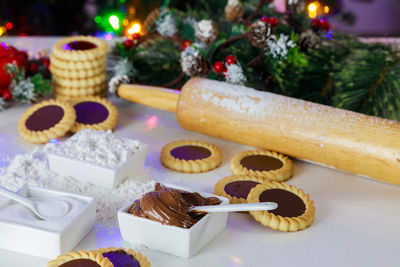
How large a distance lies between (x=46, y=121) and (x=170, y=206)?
66cm

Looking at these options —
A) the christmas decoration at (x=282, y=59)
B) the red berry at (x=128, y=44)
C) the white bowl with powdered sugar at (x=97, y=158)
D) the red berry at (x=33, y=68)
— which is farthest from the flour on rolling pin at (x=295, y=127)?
the red berry at (x=33, y=68)

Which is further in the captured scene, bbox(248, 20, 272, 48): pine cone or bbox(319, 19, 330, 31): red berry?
bbox(319, 19, 330, 31): red berry

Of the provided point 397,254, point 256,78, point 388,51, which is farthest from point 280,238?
point 388,51

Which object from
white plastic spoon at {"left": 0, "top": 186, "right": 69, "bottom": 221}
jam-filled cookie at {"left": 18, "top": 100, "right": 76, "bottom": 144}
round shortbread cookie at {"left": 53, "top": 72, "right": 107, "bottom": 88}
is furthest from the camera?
round shortbread cookie at {"left": 53, "top": 72, "right": 107, "bottom": 88}

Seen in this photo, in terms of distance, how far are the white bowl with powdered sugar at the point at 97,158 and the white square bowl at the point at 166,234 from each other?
210 millimetres

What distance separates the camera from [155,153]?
1.52m

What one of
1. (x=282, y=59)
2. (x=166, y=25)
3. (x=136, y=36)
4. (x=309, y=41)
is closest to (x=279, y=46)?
(x=282, y=59)

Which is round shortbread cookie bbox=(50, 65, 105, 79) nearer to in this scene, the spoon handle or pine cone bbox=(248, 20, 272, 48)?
pine cone bbox=(248, 20, 272, 48)

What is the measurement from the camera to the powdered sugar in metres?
1.29

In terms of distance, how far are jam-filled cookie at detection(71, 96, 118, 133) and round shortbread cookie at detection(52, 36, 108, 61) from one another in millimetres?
137

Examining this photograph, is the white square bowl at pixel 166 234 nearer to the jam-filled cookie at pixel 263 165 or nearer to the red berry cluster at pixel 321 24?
the jam-filled cookie at pixel 263 165

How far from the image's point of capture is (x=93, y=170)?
1278mm

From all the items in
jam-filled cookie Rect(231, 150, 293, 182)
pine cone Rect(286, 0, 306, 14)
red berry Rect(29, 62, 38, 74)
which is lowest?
jam-filled cookie Rect(231, 150, 293, 182)

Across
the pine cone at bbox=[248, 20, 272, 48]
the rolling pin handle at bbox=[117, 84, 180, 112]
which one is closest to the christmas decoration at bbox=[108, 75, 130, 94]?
the rolling pin handle at bbox=[117, 84, 180, 112]
